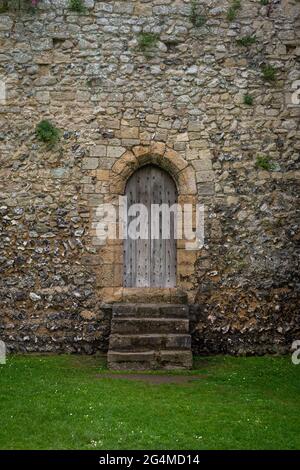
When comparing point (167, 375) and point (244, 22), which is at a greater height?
point (244, 22)

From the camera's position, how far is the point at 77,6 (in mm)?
10609

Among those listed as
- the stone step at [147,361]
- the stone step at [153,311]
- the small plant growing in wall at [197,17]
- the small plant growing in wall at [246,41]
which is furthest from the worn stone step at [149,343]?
the small plant growing in wall at [197,17]

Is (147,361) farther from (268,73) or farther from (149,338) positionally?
(268,73)

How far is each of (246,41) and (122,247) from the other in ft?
13.6

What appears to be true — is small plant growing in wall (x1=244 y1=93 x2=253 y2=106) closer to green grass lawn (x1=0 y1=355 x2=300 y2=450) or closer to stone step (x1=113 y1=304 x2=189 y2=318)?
stone step (x1=113 y1=304 x2=189 y2=318)

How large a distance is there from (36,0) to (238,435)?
26.1ft

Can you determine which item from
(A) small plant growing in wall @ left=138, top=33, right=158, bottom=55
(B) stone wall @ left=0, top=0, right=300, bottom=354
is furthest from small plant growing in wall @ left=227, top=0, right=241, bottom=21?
(A) small plant growing in wall @ left=138, top=33, right=158, bottom=55

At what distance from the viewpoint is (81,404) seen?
24.0 feet

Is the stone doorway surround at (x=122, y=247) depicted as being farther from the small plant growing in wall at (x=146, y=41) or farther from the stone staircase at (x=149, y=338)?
the small plant growing in wall at (x=146, y=41)

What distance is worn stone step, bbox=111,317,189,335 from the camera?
384 inches

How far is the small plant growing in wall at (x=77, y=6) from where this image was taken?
1059 centimetres

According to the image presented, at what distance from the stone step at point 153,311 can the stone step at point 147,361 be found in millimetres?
806
